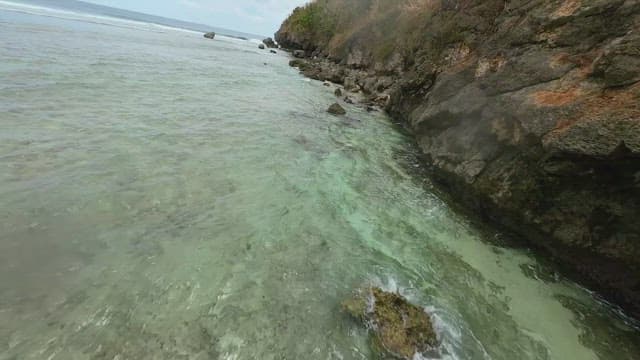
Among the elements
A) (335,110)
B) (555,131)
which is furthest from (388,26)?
(555,131)

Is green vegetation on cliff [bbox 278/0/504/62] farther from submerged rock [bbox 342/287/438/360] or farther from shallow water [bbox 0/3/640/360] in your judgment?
submerged rock [bbox 342/287/438/360]

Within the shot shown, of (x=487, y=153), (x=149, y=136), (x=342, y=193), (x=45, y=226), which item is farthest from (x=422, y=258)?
(x=149, y=136)

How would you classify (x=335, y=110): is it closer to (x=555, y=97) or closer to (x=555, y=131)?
(x=555, y=97)

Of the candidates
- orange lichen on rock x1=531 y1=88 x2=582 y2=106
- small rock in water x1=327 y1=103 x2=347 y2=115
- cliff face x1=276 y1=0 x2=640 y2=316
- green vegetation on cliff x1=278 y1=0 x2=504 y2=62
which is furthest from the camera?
small rock in water x1=327 y1=103 x2=347 y2=115

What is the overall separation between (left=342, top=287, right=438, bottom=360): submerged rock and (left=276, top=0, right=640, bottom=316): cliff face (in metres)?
4.60

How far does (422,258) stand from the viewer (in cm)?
806

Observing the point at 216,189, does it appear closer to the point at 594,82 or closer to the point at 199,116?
the point at 199,116

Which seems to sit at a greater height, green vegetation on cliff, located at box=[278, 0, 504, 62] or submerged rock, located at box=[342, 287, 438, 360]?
green vegetation on cliff, located at box=[278, 0, 504, 62]

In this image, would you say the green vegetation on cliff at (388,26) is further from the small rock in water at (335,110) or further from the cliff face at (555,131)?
the small rock in water at (335,110)

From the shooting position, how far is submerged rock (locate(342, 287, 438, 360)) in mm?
5520

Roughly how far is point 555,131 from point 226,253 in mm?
7687

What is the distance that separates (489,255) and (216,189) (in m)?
6.88

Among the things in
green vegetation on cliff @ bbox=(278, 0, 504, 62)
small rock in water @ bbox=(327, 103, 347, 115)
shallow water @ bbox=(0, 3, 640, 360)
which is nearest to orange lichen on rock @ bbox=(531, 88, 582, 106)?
shallow water @ bbox=(0, 3, 640, 360)

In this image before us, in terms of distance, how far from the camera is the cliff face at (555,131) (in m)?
7.38
